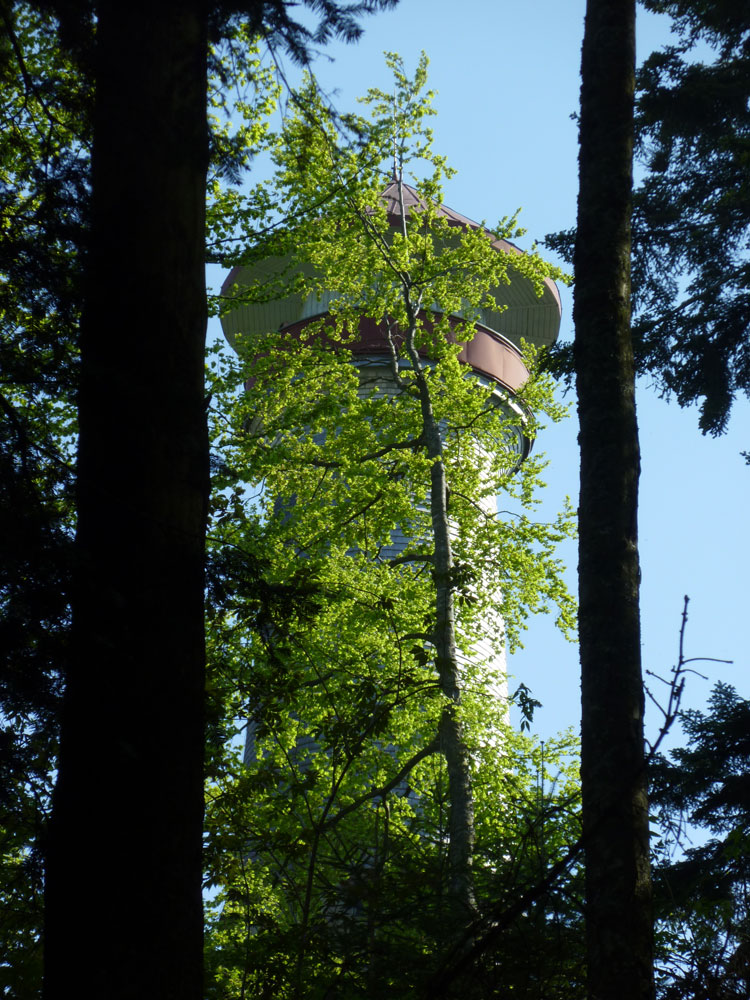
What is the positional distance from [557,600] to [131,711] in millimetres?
14144

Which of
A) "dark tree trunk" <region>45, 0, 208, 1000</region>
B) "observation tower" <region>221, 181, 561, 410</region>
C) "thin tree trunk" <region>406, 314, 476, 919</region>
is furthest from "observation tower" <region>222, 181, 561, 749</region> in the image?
"dark tree trunk" <region>45, 0, 208, 1000</region>

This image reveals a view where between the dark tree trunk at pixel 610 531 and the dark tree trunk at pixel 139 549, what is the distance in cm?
164

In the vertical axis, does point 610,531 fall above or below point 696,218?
below

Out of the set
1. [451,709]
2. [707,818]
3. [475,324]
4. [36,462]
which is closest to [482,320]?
[475,324]

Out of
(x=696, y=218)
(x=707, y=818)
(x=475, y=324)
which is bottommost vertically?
(x=707, y=818)

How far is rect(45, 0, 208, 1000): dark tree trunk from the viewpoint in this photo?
363 centimetres

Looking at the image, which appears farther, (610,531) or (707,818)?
(707,818)

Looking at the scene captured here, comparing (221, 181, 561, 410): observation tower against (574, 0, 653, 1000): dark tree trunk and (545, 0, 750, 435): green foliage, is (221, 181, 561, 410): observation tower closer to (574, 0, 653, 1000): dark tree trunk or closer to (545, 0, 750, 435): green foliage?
(545, 0, 750, 435): green foliage

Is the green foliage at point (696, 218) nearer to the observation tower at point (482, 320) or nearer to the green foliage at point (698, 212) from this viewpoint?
the green foliage at point (698, 212)

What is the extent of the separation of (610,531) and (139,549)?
2480 millimetres

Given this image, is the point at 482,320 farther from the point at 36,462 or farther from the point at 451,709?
the point at 36,462

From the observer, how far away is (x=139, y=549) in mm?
4094

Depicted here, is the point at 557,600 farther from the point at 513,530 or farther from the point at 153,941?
the point at 153,941

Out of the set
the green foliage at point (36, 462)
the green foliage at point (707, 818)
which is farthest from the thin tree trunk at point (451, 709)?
the green foliage at point (36, 462)
